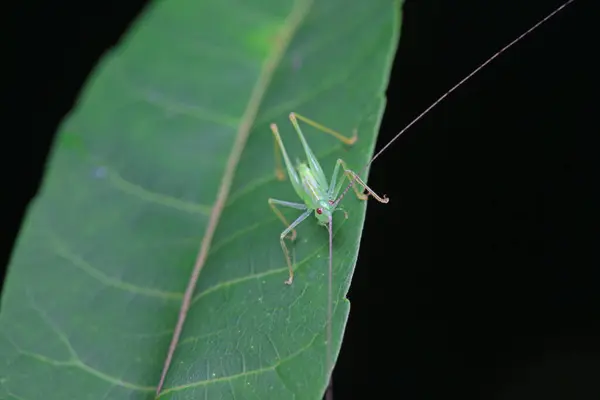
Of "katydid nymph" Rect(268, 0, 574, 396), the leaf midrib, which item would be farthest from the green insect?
the leaf midrib

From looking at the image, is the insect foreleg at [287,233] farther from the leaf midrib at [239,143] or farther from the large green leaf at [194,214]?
the leaf midrib at [239,143]

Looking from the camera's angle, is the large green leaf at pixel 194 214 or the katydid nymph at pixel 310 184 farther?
the katydid nymph at pixel 310 184

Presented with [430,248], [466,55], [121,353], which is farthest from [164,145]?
[466,55]

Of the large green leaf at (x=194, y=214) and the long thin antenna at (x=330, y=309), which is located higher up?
the long thin antenna at (x=330, y=309)

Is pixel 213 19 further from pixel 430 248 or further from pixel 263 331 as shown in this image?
pixel 263 331

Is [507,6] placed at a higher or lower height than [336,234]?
higher

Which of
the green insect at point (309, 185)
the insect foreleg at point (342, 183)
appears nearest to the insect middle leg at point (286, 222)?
the green insect at point (309, 185)

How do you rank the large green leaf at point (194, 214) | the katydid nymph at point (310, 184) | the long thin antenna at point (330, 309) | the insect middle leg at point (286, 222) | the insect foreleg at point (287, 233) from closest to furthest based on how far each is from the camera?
the long thin antenna at point (330, 309), the large green leaf at point (194, 214), the insect foreleg at point (287, 233), the insect middle leg at point (286, 222), the katydid nymph at point (310, 184)

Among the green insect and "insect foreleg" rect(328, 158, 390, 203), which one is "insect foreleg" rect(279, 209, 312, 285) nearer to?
the green insect
